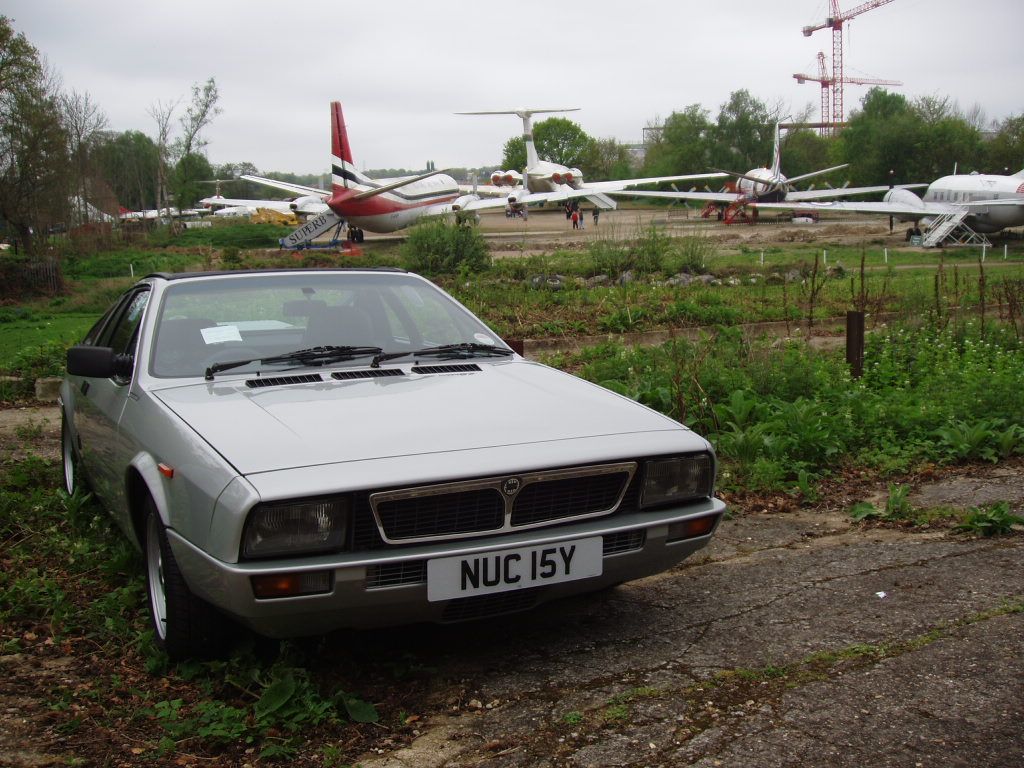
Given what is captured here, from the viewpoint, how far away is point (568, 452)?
337 cm

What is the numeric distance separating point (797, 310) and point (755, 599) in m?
11.1

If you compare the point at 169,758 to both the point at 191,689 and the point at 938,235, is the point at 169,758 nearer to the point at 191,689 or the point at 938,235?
the point at 191,689

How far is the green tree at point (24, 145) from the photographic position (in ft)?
Result: 104

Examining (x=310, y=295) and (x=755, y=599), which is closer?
(x=755, y=599)

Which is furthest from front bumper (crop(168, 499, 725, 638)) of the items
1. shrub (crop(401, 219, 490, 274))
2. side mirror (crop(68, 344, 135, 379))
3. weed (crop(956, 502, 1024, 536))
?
shrub (crop(401, 219, 490, 274))

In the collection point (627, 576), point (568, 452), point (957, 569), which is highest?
point (568, 452)

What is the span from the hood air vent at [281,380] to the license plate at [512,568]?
4.10ft

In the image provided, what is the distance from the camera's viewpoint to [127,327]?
4.98m

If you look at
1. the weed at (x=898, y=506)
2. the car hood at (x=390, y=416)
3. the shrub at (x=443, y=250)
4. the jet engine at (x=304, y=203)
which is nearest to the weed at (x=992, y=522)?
the weed at (x=898, y=506)

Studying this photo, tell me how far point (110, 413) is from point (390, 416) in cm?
162

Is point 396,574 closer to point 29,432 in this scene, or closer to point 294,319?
point 294,319

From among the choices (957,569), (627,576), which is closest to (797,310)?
(957,569)

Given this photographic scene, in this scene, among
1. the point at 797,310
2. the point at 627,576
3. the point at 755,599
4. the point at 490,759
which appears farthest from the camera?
the point at 797,310

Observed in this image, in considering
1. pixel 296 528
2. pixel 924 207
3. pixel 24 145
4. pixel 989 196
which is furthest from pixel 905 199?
pixel 296 528
